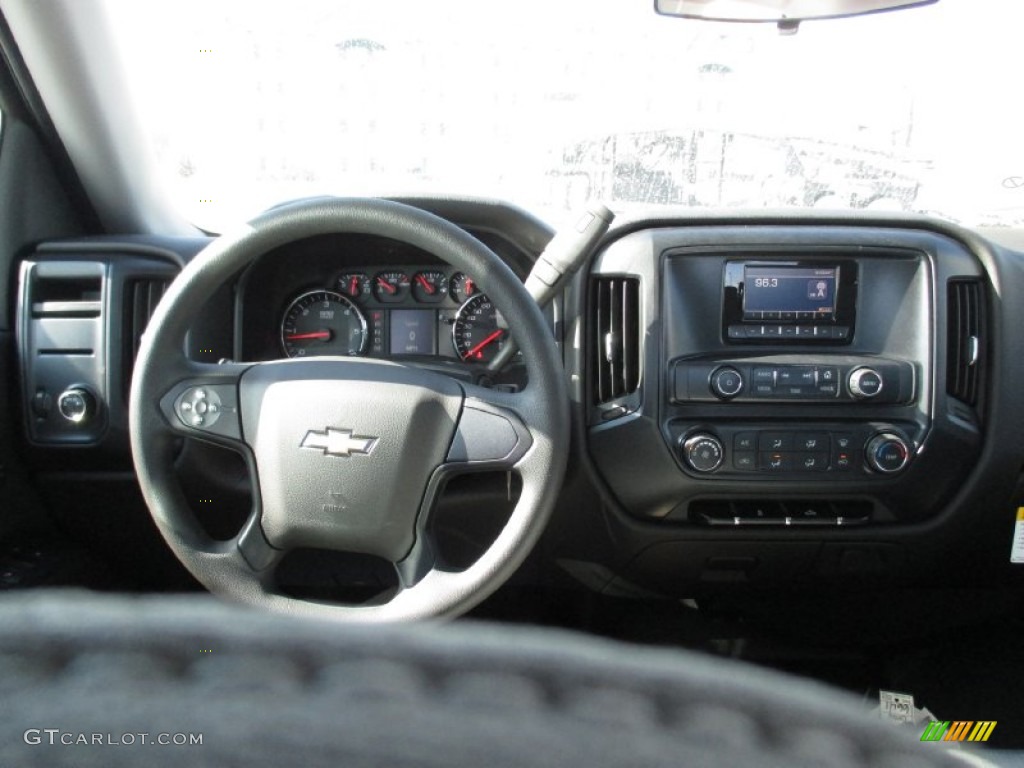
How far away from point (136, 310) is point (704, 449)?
133 centimetres

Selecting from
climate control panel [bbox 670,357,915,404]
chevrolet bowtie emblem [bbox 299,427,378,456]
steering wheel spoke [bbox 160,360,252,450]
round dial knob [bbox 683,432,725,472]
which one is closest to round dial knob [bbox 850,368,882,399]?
climate control panel [bbox 670,357,915,404]

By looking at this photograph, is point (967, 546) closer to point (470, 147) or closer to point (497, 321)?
point (497, 321)

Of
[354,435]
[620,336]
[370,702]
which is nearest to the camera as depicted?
[370,702]

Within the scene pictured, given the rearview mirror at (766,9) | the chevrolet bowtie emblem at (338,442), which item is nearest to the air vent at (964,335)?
the rearview mirror at (766,9)

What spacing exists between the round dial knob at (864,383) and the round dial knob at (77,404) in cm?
170

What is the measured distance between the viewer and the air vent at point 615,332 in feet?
6.60

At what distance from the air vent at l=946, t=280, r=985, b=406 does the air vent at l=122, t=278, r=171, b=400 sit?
5.79 feet

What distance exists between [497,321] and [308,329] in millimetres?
455

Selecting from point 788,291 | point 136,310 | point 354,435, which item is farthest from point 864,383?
point 136,310

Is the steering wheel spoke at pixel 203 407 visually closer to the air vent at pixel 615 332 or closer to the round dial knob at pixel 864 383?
the air vent at pixel 615 332

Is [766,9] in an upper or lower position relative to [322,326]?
upper

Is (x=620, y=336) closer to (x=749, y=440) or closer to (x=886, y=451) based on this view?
(x=749, y=440)

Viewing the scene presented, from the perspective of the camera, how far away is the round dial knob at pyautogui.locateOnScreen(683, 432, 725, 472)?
6.61ft

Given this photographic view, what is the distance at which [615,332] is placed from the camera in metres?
2.01
